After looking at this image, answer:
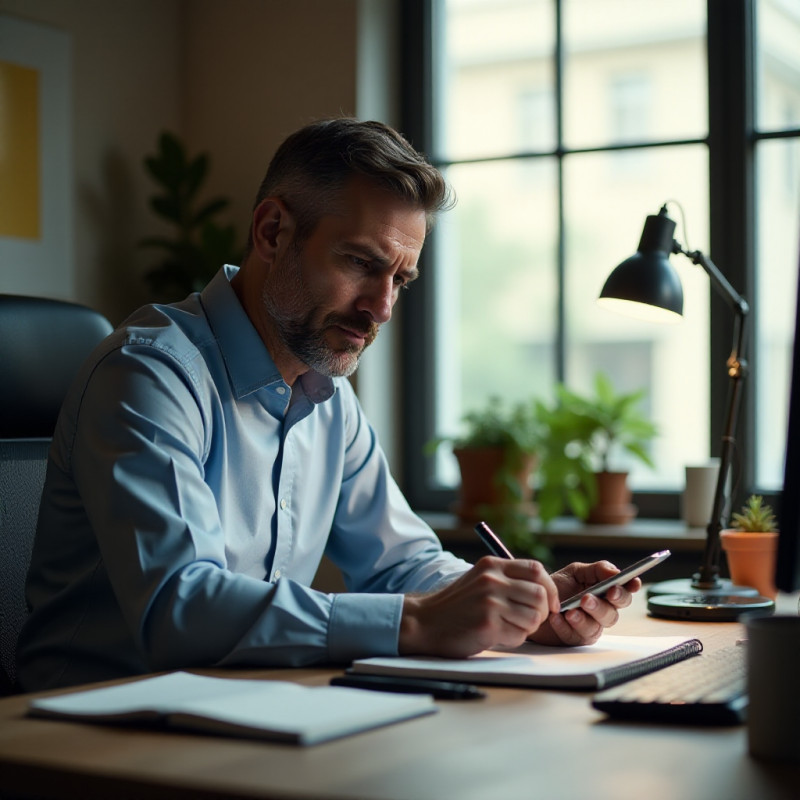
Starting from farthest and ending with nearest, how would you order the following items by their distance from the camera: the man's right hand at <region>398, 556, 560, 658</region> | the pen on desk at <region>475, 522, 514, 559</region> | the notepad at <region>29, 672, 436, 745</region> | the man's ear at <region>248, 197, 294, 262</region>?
1. the man's ear at <region>248, 197, 294, 262</region>
2. the pen on desk at <region>475, 522, 514, 559</region>
3. the man's right hand at <region>398, 556, 560, 658</region>
4. the notepad at <region>29, 672, 436, 745</region>

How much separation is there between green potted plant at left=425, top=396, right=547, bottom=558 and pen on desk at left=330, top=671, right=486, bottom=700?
1.92 metres


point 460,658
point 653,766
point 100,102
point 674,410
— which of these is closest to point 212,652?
point 460,658

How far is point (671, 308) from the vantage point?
6.31 ft

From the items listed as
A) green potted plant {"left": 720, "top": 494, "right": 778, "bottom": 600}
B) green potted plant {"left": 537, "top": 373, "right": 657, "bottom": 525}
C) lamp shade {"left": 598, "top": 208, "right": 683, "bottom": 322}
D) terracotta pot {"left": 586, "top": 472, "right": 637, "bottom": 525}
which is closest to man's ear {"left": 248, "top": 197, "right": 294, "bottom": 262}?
lamp shade {"left": 598, "top": 208, "right": 683, "bottom": 322}

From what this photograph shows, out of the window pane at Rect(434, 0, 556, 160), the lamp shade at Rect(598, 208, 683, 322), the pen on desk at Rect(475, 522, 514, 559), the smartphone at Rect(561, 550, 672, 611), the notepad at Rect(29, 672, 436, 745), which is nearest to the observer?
the notepad at Rect(29, 672, 436, 745)

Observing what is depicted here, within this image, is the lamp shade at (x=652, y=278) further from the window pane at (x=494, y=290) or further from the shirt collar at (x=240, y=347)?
the window pane at (x=494, y=290)

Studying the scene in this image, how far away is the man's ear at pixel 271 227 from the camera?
1.78 m

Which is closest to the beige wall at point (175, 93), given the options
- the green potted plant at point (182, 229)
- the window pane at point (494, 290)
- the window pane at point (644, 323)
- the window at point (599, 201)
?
the green potted plant at point (182, 229)

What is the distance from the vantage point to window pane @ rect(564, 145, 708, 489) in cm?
311

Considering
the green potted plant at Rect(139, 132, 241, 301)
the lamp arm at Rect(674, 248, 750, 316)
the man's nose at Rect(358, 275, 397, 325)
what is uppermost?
the green potted plant at Rect(139, 132, 241, 301)

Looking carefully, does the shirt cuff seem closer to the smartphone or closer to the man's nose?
the smartphone

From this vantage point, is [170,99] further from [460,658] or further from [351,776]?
[351,776]

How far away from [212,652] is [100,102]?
2.41m

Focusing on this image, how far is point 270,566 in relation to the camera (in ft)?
5.66
